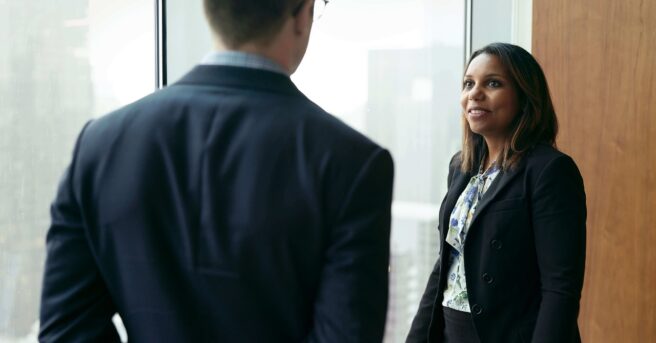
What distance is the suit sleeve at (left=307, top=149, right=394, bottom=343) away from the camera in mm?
1020

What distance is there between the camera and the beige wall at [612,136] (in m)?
2.68

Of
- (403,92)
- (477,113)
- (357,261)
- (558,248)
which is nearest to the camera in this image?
(357,261)

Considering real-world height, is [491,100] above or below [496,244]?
above

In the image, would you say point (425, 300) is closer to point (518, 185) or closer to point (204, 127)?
point (518, 185)

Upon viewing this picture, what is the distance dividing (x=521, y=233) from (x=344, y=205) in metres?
1.02

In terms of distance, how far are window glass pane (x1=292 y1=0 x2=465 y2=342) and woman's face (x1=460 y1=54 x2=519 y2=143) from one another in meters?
0.84

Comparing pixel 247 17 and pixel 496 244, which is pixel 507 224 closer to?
pixel 496 244

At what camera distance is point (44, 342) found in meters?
1.11

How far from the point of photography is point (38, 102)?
1994 mm

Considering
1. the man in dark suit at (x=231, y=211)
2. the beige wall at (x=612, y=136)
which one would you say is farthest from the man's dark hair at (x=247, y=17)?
the beige wall at (x=612, y=136)

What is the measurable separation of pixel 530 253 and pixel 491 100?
17.0 inches

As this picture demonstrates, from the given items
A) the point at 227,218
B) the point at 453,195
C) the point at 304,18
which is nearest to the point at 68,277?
the point at 227,218

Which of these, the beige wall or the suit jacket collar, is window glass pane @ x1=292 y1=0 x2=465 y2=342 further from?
the suit jacket collar

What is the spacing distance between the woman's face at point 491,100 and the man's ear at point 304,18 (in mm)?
1099
